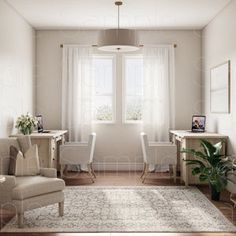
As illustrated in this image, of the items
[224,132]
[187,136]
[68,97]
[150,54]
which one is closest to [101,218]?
[187,136]

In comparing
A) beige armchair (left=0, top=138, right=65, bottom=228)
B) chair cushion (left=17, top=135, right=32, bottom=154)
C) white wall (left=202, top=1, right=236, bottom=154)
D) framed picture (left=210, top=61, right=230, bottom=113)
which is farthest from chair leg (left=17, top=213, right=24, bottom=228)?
framed picture (left=210, top=61, right=230, bottom=113)

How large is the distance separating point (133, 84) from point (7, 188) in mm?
3769

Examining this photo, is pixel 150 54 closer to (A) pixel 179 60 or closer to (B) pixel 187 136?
(A) pixel 179 60

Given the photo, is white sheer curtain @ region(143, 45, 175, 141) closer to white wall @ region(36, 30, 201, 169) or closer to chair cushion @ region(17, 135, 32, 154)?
white wall @ region(36, 30, 201, 169)

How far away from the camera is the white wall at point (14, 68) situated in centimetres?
500

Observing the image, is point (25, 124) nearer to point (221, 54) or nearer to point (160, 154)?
point (160, 154)

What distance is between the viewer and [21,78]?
582 cm

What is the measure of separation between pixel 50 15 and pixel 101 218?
11.2 feet

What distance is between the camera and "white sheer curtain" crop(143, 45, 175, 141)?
22.2 feet

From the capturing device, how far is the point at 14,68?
5445 millimetres

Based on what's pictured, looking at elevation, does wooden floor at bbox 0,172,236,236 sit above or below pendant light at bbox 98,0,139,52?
below

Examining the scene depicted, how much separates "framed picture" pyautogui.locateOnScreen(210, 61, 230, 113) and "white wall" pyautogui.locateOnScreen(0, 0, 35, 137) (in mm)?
3042

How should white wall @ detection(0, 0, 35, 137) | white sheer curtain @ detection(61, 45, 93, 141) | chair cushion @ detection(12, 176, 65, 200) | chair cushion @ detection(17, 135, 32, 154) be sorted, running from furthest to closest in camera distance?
1. white sheer curtain @ detection(61, 45, 93, 141)
2. white wall @ detection(0, 0, 35, 137)
3. chair cushion @ detection(17, 135, 32, 154)
4. chair cushion @ detection(12, 176, 65, 200)

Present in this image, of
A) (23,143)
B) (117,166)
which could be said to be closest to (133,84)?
(117,166)
